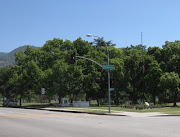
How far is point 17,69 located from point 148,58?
27.4 m

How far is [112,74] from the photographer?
2036 inches

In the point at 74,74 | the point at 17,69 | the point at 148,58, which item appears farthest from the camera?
the point at 17,69

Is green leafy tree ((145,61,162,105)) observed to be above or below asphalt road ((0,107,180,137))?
above

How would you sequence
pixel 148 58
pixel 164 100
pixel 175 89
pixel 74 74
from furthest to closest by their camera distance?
pixel 164 100, pixel 148 58, pixel 74 74, pixel 175 89

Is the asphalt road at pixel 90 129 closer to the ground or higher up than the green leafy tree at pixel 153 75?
closer to the ground

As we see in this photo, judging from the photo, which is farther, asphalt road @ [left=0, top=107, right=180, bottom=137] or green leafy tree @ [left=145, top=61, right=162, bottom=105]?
green leafy tree @ [left=145, top=61, right=162, bottom=105]

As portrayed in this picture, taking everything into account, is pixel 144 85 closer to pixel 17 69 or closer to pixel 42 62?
pixel 42 62

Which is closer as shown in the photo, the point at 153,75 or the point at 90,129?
the point at 90,129

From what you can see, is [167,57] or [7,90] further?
[7,90]

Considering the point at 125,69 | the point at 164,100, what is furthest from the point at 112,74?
the point at 164,100

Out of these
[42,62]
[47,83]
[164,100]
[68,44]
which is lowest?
[164,100]

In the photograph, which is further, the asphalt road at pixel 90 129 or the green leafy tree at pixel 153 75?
the green leafy tree at pixel 153 75

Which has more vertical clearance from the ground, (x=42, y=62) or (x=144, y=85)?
(x=42, y=62)

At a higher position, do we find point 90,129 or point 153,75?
point 153,75
